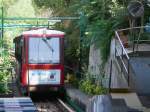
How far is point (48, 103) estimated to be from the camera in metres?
25.0

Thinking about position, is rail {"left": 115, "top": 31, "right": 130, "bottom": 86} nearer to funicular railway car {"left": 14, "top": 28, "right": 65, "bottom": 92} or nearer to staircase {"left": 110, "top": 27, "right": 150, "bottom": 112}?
staircase {"left": 110, "top": 27, "right": 150, "bottom": 112}

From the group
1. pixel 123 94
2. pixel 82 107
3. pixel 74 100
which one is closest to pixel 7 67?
pixel 74 100

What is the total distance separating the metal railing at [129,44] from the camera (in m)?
15.3

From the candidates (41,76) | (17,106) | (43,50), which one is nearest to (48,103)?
(41,76)

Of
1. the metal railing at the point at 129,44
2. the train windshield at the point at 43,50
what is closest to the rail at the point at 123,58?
the metal railing at the point at 129,44

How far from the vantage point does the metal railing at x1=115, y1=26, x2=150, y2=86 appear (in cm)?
1534

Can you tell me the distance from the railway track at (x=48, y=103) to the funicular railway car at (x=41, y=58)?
0.76 meters

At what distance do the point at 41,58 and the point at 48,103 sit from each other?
199cm

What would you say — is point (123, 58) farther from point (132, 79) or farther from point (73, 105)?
point (73, 105)

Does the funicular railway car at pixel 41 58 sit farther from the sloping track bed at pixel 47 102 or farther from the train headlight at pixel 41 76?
the sloping track bed at pixel 47 102

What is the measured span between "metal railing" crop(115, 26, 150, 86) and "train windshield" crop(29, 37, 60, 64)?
18.0 feet

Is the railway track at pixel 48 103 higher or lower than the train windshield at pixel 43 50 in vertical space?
lower

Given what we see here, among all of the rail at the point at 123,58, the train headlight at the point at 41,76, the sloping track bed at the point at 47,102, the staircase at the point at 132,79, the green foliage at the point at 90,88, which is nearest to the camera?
the staircase at the point at 132,79

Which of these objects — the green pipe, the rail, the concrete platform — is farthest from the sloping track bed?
the concrete platform
